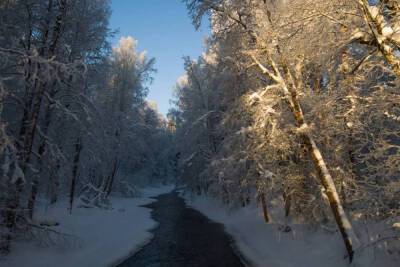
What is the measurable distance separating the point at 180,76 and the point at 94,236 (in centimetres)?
3766

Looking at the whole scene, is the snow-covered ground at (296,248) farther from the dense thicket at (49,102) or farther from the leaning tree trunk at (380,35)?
the dense thicket at (49,102)

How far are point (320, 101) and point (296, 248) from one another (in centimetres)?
641

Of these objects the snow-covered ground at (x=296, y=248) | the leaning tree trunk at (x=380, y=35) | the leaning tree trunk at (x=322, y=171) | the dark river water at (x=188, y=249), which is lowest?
the dark river water at (x=188, y=249)

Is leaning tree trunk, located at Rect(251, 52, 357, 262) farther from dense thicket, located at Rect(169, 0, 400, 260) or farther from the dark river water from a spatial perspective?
the dark river water

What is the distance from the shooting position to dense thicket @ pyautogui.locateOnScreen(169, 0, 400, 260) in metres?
6.57

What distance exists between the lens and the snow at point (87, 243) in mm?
10359

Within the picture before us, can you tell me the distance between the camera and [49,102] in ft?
45.8

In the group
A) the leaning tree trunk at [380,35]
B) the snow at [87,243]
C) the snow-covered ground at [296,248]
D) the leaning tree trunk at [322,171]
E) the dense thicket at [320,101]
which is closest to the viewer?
the leaning tree trunk at [380,35]

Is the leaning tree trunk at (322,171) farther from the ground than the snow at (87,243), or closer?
farther from the ground

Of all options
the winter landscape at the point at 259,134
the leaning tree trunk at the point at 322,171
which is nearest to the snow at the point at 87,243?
the winter landscape at the point at 259,134

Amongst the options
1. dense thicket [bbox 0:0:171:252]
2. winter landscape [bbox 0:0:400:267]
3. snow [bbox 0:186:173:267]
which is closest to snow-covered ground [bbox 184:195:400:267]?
winter landscape [bbox 0:0:400:267]

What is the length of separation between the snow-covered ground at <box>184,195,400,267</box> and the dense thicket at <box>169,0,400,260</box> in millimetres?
515

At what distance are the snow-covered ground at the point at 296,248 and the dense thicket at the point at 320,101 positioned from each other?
20.3 inches

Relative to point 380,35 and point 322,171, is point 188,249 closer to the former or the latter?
point 322,171
